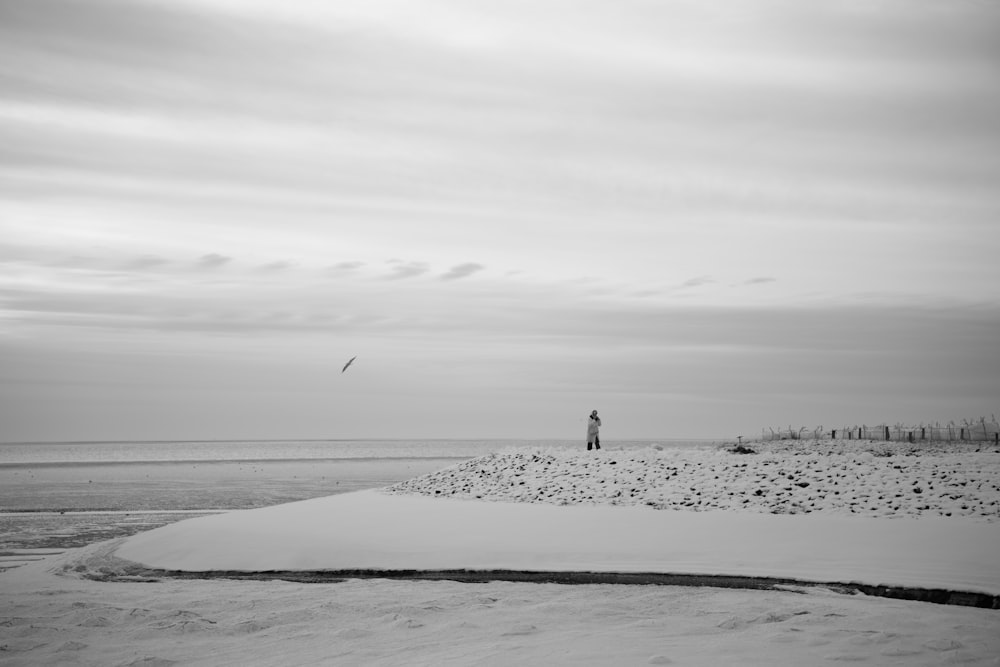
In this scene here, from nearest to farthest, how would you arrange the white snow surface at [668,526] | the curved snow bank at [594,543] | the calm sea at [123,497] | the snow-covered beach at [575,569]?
the snow-covered beach at [575,569], the curved snow bank at [594,543], the white snow surface at [668,526], the calm sea at [123,497]

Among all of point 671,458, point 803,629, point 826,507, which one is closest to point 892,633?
point 803,629

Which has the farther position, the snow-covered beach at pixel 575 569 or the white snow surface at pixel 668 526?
the white snow surface at pixel 668 526

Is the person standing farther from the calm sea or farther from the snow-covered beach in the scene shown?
the snow-covered beach

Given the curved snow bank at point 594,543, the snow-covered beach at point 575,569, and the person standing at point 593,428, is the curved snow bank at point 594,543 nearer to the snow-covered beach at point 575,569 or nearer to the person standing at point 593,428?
the snow-covered beach at point 575,569

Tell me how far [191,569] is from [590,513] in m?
7.44

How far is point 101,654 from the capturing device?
8859mm

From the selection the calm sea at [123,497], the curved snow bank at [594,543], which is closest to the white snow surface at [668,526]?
the curved snow bank at [594,543]

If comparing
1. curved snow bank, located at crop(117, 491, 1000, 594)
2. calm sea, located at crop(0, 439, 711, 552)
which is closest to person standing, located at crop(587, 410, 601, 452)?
calm sea, located at crop(0, 439, 711, 552)

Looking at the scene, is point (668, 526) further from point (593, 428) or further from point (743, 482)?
point (593, 428)

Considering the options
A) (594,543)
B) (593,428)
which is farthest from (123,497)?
(594,543)

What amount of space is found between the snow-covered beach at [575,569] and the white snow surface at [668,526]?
0.05 meters

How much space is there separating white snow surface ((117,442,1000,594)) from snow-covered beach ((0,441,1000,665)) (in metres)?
0.05

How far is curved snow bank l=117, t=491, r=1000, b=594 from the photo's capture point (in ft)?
38.8

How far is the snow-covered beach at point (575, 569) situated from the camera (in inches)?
343
